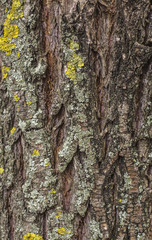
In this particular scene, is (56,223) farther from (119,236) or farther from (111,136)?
(111,136)

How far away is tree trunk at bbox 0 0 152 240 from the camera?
1122 mm

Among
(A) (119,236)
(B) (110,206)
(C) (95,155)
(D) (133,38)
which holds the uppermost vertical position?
(D) (133,38)

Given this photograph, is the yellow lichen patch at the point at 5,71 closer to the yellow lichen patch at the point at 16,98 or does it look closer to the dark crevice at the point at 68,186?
the yellow lichen patch at the point at 16,98

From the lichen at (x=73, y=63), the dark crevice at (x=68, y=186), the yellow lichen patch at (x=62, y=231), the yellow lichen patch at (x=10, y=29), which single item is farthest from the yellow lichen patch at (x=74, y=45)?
the yellow lichen patch at (x=62, y=231)

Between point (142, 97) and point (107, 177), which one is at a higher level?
point (142, 97)

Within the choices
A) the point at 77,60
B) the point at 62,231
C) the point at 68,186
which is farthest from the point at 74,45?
the point at 62,231

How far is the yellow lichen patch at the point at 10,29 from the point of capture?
3.84 ft

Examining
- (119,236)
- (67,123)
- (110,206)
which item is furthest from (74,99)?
(119,236)

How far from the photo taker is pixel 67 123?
1.16 m

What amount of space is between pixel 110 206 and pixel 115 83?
0.59 m

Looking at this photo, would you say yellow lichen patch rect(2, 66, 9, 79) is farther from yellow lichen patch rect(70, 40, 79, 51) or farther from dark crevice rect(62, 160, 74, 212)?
dark crevice rect(62, 160, 74, 212)

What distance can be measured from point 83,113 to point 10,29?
555mm

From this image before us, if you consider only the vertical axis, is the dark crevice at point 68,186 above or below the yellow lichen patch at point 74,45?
below

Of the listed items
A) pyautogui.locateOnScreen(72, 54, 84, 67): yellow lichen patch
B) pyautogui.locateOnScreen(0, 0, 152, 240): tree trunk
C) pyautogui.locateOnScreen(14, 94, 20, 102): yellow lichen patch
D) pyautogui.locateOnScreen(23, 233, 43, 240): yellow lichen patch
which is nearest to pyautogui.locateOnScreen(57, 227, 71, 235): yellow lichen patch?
pyautogui.locateOnScreen(0, 0, 152, 240): tree trunk
